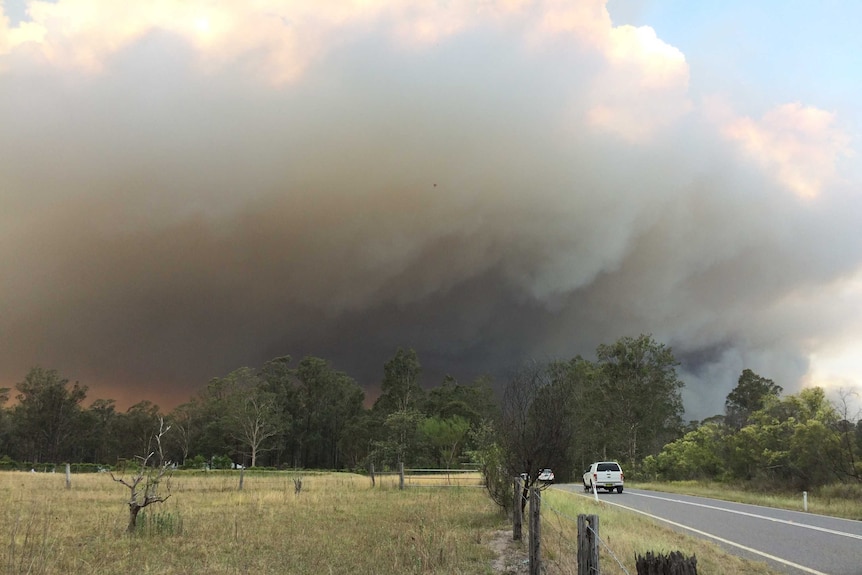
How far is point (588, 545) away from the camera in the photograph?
18.5ft

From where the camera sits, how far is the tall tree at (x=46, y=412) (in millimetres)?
99500

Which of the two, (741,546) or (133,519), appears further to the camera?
(133,519)

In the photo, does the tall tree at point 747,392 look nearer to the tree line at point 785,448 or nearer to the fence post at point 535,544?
the tree line at point 785,448

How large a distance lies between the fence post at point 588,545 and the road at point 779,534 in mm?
6453

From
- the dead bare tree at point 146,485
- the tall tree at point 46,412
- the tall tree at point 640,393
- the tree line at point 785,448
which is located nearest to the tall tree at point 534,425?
the dead bare tree at point 146,485

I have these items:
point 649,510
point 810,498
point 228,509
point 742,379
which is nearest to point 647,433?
point 742,379

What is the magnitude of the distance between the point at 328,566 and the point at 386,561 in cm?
107

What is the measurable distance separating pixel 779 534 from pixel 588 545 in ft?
38.5

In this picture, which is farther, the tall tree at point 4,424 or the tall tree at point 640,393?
the tall tree at point 4,424

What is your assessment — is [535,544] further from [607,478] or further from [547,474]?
[607,478]

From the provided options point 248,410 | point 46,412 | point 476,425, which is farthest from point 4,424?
point 476,425

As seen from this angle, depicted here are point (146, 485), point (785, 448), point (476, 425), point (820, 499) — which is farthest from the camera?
point (476, 425)

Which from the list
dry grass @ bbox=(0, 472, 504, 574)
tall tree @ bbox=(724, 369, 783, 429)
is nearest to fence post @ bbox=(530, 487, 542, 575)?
dry grass @ bbox=(0, 472, 504, 574)

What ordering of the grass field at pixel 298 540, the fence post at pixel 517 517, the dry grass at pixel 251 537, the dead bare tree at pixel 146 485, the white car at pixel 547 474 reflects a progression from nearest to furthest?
1. the grass field at pixel 298 540
2. the dry grass at pixel 251 537
3. the fence post at pixel 517 517
4. the dead bare tree at pixel 146 485
5. the white car at pixel 547 474
